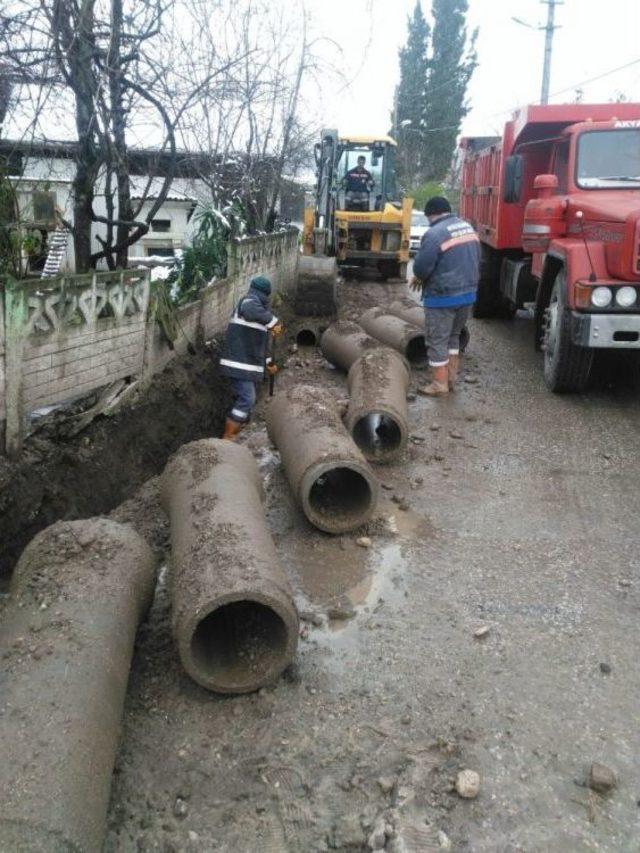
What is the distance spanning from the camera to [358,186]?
16250 millimetres

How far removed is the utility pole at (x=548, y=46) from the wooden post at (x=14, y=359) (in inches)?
865

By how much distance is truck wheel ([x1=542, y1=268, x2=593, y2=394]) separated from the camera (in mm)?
7051

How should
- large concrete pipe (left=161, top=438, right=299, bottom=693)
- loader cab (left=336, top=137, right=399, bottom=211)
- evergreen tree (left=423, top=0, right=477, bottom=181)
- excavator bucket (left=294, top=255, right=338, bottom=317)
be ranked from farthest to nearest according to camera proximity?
evergreen tree (left=423, top=0, right=477, bottom=181) → loader cab (left=336, top=137, right=399, bottom=211) → excavator bucket (left=294, top=255, right=338, bottom=317) → large concrete pipe (left=161, top=438, right=299, bottom=693)

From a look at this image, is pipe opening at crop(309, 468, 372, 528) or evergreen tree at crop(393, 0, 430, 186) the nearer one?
pipe opening at crop(309, 468, 372, 528)

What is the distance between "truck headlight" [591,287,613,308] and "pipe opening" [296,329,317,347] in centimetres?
457

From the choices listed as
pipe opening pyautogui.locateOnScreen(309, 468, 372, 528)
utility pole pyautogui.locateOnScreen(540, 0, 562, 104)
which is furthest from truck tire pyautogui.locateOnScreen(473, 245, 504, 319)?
utility pole pyautogui.locateOnScreen(540, 0, 562, 104)

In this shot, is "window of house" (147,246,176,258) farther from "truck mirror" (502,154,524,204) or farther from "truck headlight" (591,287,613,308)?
"truck headlight" (591,287,613,308)

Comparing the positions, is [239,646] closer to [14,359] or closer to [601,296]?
[14,359]

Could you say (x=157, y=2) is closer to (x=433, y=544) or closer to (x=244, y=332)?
(x=244, y=332)

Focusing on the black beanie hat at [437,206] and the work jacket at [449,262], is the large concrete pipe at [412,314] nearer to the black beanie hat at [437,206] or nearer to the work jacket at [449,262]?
the work jacket at [449,262]

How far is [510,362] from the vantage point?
9156mm

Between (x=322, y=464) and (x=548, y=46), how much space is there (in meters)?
23.3

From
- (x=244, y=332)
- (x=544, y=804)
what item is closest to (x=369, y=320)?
(x=244, y=332)

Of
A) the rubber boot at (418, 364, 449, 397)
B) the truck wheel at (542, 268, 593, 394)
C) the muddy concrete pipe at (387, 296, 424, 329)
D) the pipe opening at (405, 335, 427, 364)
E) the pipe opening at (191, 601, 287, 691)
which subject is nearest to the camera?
the pipe opening at (191, 601, 287, 691)
